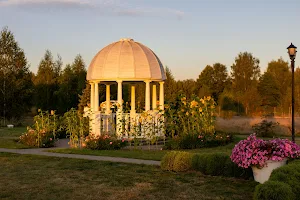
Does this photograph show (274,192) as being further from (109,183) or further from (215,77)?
(215,77)

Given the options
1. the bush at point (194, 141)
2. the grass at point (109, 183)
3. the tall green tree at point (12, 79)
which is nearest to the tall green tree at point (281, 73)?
the tall green tree at point (12, 79)

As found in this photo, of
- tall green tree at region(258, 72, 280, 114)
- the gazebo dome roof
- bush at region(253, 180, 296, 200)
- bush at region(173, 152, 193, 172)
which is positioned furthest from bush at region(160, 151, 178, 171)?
tall green tree at region(258, 72, 280, 114)

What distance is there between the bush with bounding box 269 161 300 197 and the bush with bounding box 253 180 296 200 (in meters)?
0.43

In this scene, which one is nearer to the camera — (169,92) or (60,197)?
(60,197)

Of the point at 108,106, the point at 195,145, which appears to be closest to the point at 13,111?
the point at 108,106

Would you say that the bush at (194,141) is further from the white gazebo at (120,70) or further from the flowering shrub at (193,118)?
the white gazebo at (120,70)

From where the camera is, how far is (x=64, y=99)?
150 feet

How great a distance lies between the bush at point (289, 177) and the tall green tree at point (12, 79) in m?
30.4

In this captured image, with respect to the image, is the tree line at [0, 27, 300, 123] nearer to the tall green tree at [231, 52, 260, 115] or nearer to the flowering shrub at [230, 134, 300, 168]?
the tall green tree at [231, 52, 260, 115]

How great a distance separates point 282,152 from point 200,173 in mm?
2189

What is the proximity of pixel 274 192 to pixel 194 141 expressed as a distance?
9.17m

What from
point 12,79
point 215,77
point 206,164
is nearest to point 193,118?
point 206,164

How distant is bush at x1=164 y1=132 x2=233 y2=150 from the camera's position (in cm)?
1476

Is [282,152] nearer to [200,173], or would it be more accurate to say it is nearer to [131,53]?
[200,173]
